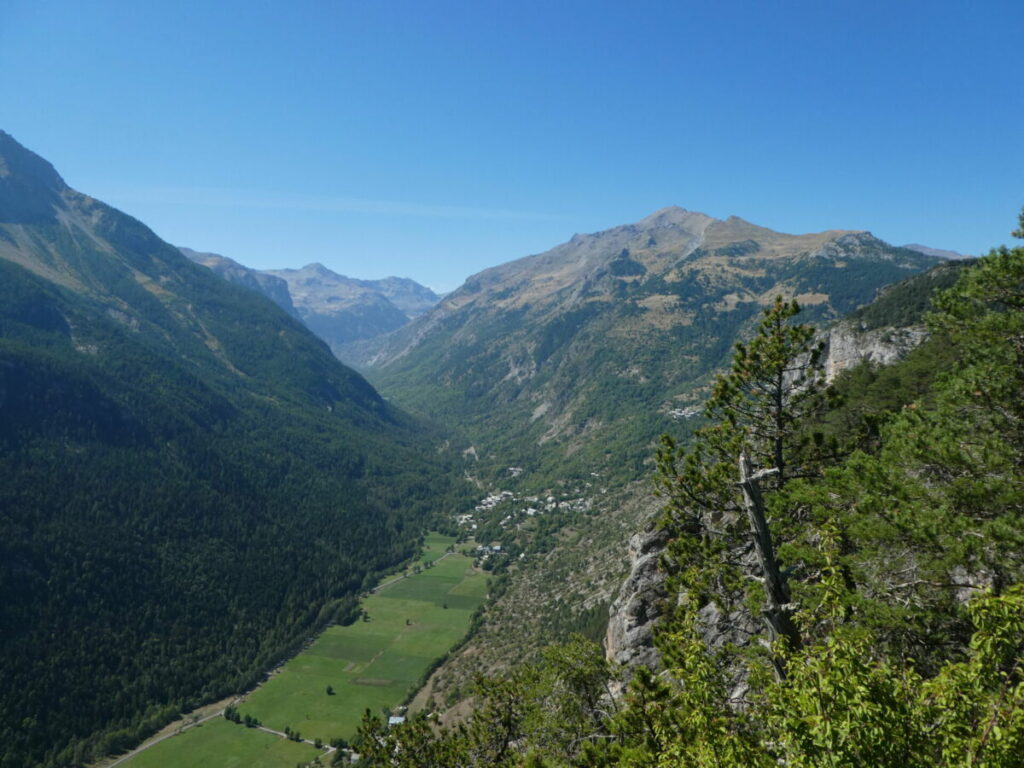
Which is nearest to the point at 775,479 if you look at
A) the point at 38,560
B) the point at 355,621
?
the point at 355,621

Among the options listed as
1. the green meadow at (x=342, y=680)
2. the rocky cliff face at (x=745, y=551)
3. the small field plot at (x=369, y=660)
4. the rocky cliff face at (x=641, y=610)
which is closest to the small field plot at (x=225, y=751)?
the green meadow at (x=342, y=680)

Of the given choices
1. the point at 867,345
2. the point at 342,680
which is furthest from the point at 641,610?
the point at 342,680

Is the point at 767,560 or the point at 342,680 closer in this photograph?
the point at 767,560

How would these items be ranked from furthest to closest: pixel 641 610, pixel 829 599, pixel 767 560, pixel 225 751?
pixel 225 751 → pixel 641 610 → pixel 767 560 → pixel 829 599

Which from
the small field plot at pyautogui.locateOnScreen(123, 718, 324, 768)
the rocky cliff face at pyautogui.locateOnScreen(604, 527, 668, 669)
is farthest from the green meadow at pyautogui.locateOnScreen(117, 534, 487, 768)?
the rocky cliff face at pyautogui.locateOnScreen(604, 527, 668, 669)

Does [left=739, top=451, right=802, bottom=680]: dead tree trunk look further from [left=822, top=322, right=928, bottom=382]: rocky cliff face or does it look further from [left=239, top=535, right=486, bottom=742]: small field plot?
[left=239, top=535, right=486, bottom=742]: small field plot

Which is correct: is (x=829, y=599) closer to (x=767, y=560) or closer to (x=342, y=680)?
(x=767, y=560)

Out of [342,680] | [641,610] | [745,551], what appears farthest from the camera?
[342,680]

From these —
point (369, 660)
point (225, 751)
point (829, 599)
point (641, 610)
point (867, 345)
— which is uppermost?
point (867, 345)
